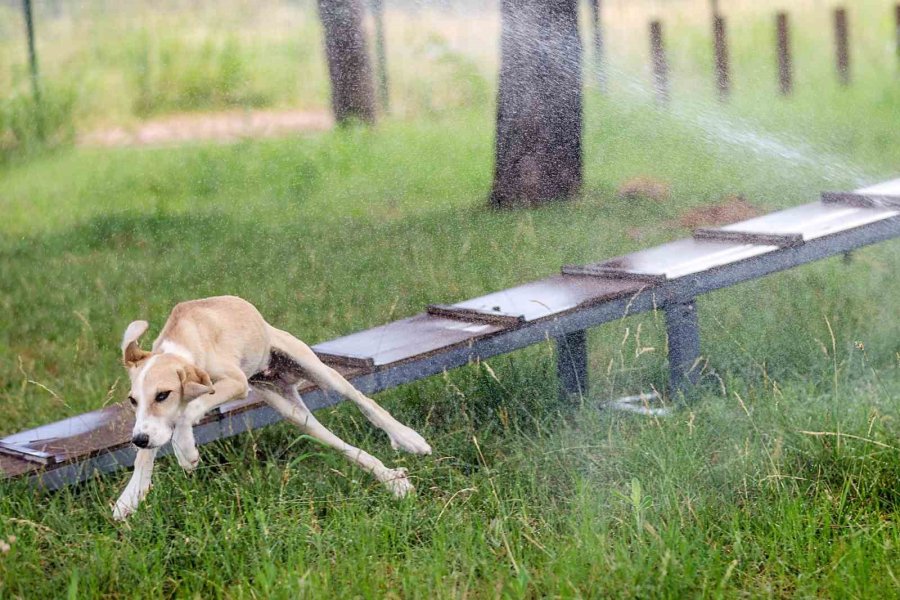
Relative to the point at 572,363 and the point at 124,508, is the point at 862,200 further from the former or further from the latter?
the point at 124,508

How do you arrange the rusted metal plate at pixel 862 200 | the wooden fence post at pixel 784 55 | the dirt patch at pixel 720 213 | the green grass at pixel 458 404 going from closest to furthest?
1. the green grass at pixel 458 404
2. the rusted metal plate at pixel 862 200
3. the dirt patch at pixel 720 213
4. the wooden fence post at pixel 784 55

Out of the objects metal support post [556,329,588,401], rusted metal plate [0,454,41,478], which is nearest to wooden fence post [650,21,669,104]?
metal support post [556,329,588,401]

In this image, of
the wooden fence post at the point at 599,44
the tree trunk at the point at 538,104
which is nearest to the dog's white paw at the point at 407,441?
the tree trunk at the point at 538,104

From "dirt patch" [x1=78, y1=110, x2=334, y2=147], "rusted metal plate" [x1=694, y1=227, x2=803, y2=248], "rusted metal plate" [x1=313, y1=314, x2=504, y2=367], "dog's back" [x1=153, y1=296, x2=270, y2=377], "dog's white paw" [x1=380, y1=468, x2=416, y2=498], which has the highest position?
"dirt patch" [x1=78, y1=110, x2=334, y2=147]

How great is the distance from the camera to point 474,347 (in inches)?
163

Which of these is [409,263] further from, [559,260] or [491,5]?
[491,5]

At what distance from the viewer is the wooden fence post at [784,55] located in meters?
8.87

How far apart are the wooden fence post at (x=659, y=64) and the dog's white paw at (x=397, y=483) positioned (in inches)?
119

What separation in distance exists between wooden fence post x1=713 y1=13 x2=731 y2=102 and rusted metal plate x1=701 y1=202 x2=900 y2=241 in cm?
181

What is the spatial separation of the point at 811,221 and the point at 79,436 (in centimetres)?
313

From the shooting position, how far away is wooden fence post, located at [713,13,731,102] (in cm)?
708

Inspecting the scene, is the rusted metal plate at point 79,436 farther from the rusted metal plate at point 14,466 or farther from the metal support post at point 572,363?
the metal support post at point 572,363

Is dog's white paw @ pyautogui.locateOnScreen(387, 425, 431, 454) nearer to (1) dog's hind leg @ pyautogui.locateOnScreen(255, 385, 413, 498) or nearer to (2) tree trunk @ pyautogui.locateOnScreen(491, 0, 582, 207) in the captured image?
(1) dog's hind leg @ pyautogui.locateOnScreen(255, 385, 413, 498)

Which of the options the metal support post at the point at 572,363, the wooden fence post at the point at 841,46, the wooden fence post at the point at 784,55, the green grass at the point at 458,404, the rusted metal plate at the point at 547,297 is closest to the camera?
the green grass at the point at 458,404
